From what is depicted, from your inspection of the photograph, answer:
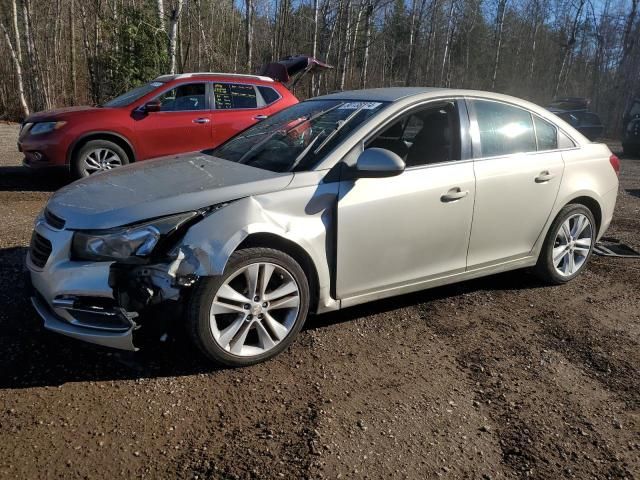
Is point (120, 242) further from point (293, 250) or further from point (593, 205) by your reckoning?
point (593, 205)

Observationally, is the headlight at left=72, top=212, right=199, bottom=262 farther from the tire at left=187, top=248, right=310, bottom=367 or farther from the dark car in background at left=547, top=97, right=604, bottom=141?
the dark car in background at left=547, top=97, right=604, bottom=141

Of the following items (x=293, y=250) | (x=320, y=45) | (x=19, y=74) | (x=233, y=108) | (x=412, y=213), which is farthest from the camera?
(x=320, y=45)

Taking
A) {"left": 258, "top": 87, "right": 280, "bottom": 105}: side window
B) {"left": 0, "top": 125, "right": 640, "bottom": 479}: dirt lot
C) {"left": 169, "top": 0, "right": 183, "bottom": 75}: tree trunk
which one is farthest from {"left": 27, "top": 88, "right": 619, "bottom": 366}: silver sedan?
{"left": 169, "top": 0, "right": 183, "bottom": 75}: tree trunk

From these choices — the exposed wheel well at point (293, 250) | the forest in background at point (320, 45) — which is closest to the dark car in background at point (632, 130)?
the forest in background at point (320, 45)

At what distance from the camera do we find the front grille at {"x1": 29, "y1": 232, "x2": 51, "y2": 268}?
3.00m

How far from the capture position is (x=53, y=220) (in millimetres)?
3115

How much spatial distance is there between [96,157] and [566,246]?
20.6ft

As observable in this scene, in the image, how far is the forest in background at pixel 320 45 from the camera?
19.5 meters

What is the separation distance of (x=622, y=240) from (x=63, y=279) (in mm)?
6006

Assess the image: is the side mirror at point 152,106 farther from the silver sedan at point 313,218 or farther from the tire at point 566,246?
the tire at point 566,246

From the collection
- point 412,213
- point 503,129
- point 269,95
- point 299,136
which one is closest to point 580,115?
point 269,95

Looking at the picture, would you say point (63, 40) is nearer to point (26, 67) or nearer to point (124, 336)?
point (26, 67)

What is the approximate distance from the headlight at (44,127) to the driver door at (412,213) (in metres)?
5.40

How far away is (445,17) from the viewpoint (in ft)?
119
